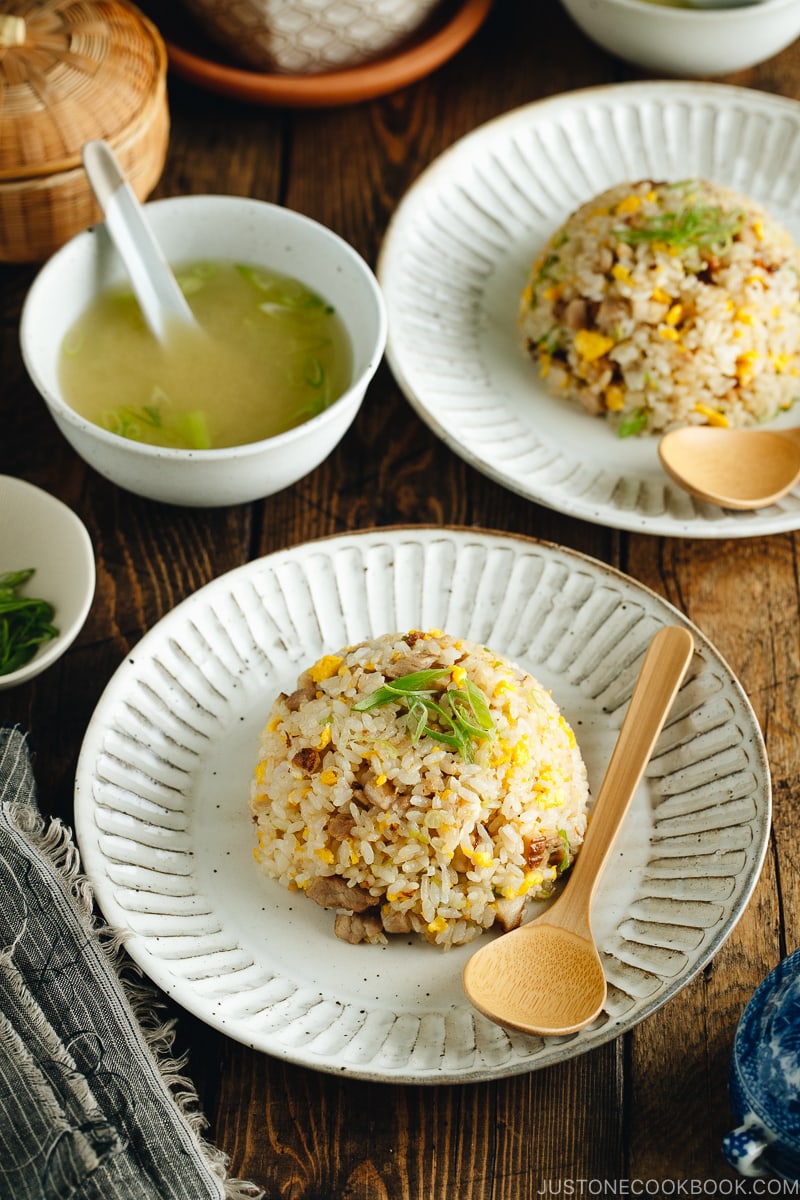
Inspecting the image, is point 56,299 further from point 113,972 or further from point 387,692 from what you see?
point 113,972

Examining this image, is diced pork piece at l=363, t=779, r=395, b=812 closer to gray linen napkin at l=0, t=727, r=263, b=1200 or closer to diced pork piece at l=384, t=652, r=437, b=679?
diced pork piece at l=384, t=652, r=437, b=679

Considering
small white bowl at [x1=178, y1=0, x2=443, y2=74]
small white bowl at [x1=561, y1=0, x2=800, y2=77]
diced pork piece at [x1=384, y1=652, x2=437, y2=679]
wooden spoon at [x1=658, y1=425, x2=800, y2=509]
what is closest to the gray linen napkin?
diced pork piece at [x1=384, y1=652, x2=437, y2=679]

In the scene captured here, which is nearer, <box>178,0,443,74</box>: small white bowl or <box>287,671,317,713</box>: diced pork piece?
<box>287,671,317,713</box>: diced pork piece

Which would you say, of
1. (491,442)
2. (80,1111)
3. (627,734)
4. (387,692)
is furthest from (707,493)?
(80,1111)

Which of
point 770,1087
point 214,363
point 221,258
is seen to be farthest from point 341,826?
point 221,258

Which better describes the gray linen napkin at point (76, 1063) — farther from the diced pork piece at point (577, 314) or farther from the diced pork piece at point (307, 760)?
the diced pork piece at point (577, 314)

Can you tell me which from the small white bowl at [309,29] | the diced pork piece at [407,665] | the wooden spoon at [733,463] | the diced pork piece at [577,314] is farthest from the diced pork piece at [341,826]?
the small white bowl at [309,29]
